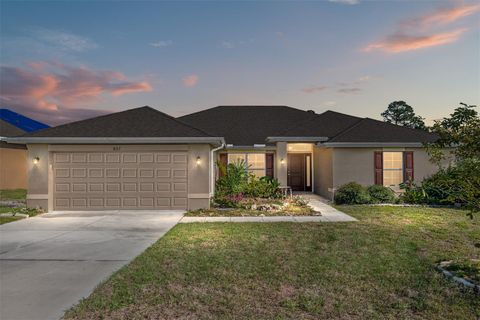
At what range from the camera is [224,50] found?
56.1 ft

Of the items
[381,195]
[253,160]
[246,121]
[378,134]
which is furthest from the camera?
[246,121]

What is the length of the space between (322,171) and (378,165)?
2.92 metres

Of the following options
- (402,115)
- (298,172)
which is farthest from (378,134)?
(402,115)

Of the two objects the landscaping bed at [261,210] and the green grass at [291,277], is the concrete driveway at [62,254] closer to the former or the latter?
the green grass at [291,277]

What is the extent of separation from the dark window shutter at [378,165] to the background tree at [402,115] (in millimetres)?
25655

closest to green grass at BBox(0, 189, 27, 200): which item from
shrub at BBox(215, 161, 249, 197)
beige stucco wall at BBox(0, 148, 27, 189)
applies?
beige stucco wall at BBox(0, 148, 27, 189)

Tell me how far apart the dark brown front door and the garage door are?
28.8ft

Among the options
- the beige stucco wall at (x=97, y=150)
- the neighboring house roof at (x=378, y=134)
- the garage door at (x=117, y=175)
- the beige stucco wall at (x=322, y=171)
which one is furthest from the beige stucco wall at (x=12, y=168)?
the neighboring house roof at (x=378, y=134)

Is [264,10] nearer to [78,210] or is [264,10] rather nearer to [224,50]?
[224,50]

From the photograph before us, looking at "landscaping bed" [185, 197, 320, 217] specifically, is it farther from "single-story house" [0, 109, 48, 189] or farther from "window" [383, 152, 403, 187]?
"single-story house" [0, 109, 48, 189]

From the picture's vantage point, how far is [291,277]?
4.98 m

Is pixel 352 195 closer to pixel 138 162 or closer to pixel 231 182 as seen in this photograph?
pixel 231 182

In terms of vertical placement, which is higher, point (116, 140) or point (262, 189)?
point (116, 140)

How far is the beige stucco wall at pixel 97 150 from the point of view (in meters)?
12.5
